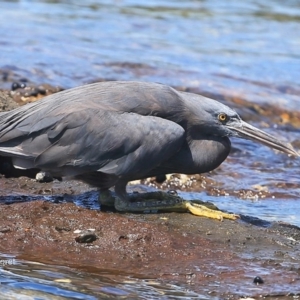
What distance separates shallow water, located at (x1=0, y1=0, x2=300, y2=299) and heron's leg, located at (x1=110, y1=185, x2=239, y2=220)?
1.23 metres

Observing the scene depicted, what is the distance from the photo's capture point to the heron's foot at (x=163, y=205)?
7285 mm

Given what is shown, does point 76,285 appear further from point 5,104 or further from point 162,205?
point 5,104

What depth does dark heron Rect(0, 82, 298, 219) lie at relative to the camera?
23.0ft

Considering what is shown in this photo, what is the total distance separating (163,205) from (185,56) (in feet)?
32.7

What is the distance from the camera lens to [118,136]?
6.98m

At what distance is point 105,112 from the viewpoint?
23.2 feet

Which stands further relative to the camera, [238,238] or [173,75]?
[173,75]

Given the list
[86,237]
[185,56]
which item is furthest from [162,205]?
[185,56]

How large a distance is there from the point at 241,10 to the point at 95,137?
1715 centimetres

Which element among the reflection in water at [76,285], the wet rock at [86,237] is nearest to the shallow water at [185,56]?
the reflection in water at [76,285]

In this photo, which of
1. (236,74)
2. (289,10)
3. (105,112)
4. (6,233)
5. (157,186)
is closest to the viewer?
(6,233)

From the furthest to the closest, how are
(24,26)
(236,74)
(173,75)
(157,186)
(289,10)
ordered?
(289,10), (24,26), (236,74), (173,75), (157,186)

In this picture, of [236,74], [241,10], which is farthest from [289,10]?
[236,74]

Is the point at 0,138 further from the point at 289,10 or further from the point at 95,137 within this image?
the point at 289,10
